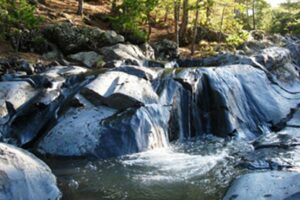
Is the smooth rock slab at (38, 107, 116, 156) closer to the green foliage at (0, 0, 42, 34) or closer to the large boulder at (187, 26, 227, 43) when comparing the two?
the green foliage at (0, 0, 42, 34)

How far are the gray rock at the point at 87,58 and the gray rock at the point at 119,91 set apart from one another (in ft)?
17.0

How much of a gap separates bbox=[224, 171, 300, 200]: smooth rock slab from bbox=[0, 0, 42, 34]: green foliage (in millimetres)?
11936

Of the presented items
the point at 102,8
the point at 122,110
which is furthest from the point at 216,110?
the point at 102,8

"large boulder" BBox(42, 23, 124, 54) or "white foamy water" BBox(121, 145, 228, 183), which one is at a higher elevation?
"large boulder" BBox(42, 23, 124, 54)

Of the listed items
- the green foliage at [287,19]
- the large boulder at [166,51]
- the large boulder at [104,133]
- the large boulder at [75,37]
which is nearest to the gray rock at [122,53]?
the large boulder at [75,37]

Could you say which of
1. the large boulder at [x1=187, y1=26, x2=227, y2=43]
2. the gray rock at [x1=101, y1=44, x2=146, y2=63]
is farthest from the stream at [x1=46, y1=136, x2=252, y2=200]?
the large boulder at [x1=187, y1=26, x2=227, y2=43]

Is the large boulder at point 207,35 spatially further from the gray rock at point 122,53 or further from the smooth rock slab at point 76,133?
the smooth rock slab at point 76,133

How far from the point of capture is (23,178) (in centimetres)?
582

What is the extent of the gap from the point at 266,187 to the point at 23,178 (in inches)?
139

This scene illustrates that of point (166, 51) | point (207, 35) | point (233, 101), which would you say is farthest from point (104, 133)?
point (207, 35)

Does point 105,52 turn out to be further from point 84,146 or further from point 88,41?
point 84,146

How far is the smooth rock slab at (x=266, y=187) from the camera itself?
5921mm

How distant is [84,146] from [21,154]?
272 centimetres

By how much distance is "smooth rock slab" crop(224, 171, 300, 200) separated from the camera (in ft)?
19.4
